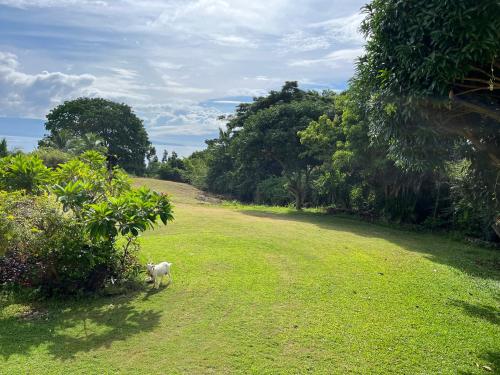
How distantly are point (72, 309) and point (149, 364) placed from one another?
2395 mm

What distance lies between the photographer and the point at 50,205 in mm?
6836

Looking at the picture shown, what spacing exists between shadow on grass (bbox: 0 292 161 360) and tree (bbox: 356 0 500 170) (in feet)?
14.8

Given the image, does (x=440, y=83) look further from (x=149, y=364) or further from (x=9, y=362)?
(x=9, y=362)

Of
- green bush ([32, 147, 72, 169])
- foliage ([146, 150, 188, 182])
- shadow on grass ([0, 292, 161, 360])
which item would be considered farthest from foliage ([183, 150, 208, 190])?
shadow on grass ([0, 292, 161, 360])

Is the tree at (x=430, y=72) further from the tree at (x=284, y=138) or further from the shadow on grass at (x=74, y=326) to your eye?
the tree at (x=284, y=138)

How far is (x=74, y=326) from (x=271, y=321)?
9.24ft

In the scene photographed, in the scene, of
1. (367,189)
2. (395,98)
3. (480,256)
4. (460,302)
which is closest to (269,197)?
(367,189)

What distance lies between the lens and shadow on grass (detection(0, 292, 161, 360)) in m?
5.09

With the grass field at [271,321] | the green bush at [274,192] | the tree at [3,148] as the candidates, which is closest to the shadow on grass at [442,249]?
the grass field at [271,321]

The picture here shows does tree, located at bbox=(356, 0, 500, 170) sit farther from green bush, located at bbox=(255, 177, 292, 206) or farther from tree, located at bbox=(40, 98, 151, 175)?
tree, located at bbox=(40, 98, 151, 175)

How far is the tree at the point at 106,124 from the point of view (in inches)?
1688

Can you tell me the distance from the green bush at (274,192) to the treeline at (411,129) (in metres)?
0.15

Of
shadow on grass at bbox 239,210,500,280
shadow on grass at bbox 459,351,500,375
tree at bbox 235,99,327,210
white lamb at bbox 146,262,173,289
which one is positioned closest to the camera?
shadow on grass at bbox 459,351,500,375

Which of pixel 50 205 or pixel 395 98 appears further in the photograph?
pixel 50 205
